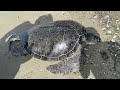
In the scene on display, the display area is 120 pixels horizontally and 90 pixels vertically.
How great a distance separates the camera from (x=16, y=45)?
18.4 ft

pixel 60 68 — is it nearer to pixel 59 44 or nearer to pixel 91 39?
pixel 59 44

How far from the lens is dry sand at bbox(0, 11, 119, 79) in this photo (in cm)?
516

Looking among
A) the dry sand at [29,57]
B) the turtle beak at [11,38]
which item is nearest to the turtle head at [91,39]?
the dry sand at [29,57]

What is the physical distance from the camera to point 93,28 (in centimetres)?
593

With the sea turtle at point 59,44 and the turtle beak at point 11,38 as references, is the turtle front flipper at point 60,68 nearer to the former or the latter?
the sea turtle at point 59,44

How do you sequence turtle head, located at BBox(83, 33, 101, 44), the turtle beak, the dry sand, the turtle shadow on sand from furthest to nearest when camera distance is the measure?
the turtle beak
turtle head, located at BBox(83, 33, 101, 44)
the turtle shadow on sand
the dry sand

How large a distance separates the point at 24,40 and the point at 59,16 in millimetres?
1144

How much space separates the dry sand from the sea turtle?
6.0 inches

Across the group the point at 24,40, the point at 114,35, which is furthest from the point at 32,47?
the point at 114,35

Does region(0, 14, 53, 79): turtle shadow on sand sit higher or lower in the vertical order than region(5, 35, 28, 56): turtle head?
lower

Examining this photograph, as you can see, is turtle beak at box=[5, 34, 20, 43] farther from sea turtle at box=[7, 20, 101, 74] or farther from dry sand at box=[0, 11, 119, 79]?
sea turtle at box=[7, 20, 101, 74]

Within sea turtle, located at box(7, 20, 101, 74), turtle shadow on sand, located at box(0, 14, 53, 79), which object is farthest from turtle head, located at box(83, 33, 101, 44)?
turtle shadow on sand, located at box(0, 14, 53, 79)

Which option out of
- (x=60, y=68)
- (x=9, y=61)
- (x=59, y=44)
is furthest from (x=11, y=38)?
(x=60, y=68)

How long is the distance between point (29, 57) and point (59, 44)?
69 centimetres
